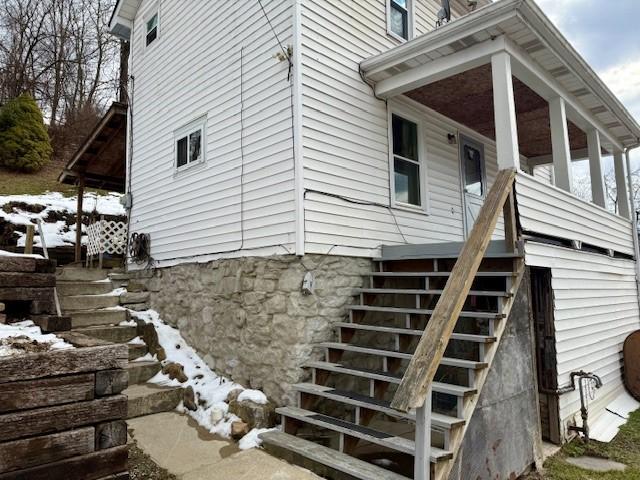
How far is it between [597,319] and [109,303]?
721 centimetres

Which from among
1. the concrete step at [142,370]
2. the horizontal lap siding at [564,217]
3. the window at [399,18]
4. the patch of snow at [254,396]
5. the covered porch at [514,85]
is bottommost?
the patch of snow at [254,396]

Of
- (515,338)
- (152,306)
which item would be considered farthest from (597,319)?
(152,306)

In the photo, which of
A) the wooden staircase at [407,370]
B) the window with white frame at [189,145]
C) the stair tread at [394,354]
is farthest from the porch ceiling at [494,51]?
the stair tread at [394,354]

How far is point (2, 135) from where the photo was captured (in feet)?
46.9

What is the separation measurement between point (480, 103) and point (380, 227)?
265cm

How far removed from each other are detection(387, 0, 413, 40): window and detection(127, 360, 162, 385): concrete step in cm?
576

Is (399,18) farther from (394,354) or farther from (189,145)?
(394,354)

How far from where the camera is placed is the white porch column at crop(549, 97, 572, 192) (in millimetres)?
5590

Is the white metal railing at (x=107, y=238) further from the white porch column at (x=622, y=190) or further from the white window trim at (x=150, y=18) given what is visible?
the white porch column at (x=622, y=190)

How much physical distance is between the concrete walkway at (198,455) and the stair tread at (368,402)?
0.68m

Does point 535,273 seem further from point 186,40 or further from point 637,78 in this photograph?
point 637,78

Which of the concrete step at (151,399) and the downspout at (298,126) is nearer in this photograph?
the downspout at (298,126)

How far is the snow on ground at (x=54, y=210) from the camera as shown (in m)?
10.4

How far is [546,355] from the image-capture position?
16.1 ft
